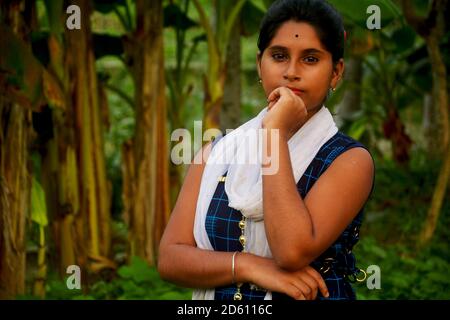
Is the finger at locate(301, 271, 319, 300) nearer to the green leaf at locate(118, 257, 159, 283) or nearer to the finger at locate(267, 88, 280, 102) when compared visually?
the finger at locate(267, 88, 280, 102)

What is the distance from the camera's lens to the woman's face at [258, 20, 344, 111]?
5.22ft

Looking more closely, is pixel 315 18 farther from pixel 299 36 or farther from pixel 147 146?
pixel 147 146

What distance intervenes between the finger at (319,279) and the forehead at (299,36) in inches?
18.5

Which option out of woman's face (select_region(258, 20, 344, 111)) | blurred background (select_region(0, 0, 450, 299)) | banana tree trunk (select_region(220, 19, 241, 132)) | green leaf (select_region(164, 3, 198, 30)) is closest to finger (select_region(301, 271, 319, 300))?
woman's face (select_region(258, 20, 344, 111))

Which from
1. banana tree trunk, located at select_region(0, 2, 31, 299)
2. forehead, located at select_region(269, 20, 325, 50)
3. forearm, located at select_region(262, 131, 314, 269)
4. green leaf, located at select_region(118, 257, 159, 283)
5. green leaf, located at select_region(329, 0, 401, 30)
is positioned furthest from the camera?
green leaf, located at select_region(118, 257, 159, 283)

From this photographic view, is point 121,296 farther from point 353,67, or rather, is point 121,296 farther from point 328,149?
point 353,67

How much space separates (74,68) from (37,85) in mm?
857

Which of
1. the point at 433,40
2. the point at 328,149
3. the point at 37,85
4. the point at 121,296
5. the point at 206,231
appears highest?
the point at 433,40

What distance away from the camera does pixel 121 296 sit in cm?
372

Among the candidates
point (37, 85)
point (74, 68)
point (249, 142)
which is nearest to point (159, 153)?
point (74, 68)

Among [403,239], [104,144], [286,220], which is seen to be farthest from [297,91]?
[403,239]

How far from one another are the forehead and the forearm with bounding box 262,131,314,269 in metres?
0.24

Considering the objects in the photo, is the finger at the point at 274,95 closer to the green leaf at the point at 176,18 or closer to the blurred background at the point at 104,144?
the blurred background at the point at 104,144

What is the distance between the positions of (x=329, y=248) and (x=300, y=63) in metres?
0.40
